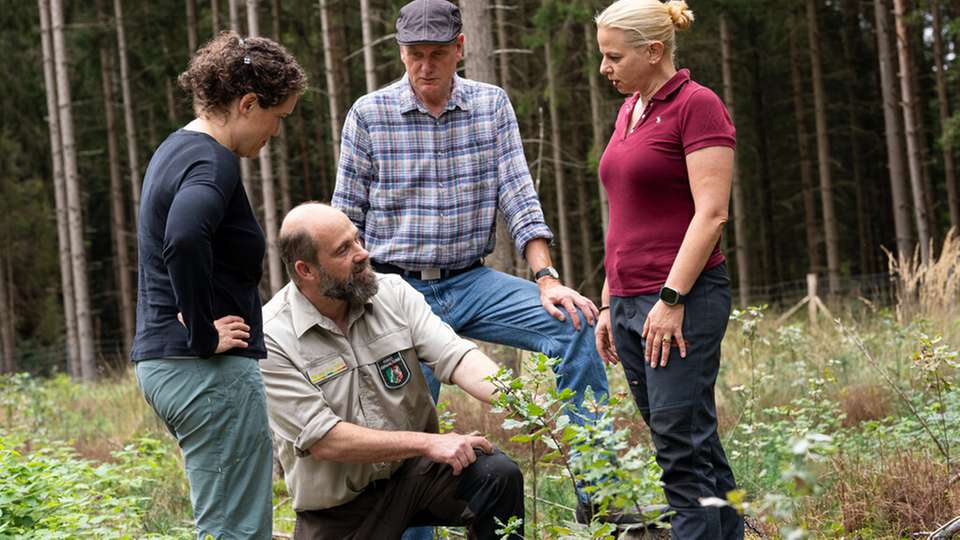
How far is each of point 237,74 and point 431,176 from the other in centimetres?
125

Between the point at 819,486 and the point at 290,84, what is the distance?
2.83m

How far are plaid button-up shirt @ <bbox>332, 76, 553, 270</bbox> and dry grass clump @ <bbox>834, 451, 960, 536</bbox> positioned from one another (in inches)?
68.9

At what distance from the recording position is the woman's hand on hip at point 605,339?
383 centimetres

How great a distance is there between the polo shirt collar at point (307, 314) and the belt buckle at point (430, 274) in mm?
562

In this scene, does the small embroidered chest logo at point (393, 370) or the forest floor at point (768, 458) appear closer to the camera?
the forest floor at point (768, 458)

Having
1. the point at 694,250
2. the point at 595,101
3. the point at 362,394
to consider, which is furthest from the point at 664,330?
the point at 595,101

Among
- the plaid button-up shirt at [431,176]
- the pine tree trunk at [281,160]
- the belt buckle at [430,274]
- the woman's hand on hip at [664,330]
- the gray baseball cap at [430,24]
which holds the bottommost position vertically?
the woman's hand on hip at [664,330]

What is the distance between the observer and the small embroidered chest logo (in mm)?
3840

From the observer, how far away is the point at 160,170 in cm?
336

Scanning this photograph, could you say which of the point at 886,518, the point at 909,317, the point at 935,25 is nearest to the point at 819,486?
the point at 886,518

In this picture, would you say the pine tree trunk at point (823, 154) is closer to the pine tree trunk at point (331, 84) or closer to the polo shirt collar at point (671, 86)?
the pine tree trunk at point (331, 84)

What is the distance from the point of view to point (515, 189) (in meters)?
4.48

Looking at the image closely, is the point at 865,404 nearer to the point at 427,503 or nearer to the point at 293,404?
the point at 427,503

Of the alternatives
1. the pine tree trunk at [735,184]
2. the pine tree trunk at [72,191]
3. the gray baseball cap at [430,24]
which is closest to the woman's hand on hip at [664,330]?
the gray baseball cap at [430,24]
